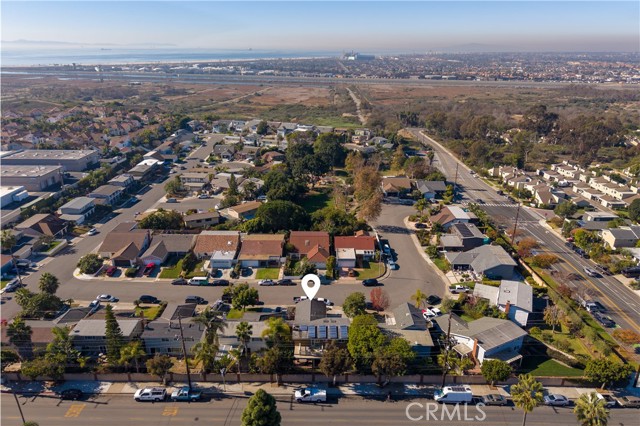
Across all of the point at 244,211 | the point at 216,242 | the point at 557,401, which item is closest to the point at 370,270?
the point at 216,242

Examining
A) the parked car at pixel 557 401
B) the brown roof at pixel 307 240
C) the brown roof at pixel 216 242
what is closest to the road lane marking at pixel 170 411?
the brown roof at pixel 216 242

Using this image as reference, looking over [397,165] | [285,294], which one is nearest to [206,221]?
[285,294]

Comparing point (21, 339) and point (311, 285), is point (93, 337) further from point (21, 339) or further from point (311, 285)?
point (311, 285)

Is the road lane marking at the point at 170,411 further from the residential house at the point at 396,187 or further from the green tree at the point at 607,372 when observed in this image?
the residential house at the point at 396,187

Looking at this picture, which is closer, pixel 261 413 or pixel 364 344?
pixel 261 413

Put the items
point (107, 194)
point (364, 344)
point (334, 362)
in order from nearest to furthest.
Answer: point (334, 362) < point (364, 344) < point (107, 194)

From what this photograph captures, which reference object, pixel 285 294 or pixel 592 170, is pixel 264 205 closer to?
pixel 285 294
